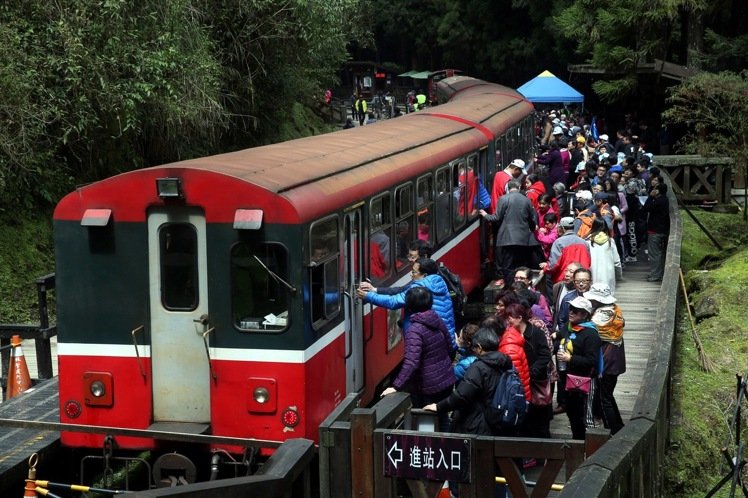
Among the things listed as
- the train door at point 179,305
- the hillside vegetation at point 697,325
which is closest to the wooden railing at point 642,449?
the hillside vegetation at point 697,325

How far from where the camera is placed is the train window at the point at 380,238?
416 inches

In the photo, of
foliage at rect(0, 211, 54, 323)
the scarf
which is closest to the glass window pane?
the scarf

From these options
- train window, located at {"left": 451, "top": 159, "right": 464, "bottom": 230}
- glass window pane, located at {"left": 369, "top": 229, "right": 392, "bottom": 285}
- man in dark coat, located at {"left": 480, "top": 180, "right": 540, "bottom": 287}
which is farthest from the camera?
train window, located at {"left": 451, "top": 159, "right": 464, "bottom": 230}

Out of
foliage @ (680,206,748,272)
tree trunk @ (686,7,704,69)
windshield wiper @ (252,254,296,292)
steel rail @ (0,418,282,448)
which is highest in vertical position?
tree trunk @ (686,7,704,69)

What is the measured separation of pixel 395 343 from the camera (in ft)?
37.8

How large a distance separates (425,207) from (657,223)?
5871mm

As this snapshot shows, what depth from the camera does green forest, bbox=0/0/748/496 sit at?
17.6 m

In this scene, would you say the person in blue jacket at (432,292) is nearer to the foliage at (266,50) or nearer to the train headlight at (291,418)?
the train headlight at (291,418)

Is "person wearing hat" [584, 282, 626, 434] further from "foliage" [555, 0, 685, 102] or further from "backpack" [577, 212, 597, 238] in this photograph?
"foliage" [555, 0, 685, 102]

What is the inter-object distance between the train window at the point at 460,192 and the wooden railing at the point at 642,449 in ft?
11.8

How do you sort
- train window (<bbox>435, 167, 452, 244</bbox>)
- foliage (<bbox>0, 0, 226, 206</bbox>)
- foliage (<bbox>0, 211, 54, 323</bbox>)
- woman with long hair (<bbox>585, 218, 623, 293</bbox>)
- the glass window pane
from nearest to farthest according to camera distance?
the glass window pane, woman with long hair (<bbox>585, 218, 623, 293</bbox>), train window (<bbox>435, 167, 452, 244</bbox>), foliage (<bbox>0, 211, 54, 323</bbox>), foliage (<bbox>0, 0, 226, 206</bbox>)

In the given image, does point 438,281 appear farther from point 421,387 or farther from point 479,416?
point 479,416

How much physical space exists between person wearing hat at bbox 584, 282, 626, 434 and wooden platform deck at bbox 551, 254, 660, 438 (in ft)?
3.43

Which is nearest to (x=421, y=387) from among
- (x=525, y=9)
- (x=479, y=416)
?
(x=479, y=416)
